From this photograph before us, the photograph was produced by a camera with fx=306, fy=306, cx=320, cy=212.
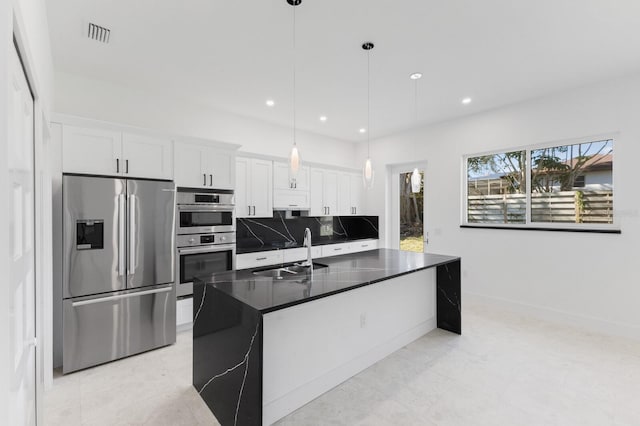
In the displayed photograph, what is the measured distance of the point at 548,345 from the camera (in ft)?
10.4

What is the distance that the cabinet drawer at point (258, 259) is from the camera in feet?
13.2

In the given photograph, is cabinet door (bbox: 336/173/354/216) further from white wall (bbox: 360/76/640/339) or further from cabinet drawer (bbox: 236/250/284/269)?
cabinet drawer (bbox: 236/250/284/269)

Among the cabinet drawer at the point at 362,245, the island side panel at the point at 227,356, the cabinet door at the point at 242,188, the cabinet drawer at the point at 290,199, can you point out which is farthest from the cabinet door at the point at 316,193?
the island side panel at the point at 227,356

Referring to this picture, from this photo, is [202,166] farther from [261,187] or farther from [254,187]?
[261,187]

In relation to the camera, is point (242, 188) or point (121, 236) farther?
point (242, 188)

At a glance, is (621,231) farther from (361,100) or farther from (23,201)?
(23,201)

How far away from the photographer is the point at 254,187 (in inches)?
173

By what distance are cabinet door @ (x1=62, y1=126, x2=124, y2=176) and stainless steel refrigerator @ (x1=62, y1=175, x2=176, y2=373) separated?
140 mm

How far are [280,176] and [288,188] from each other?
24 centimetres

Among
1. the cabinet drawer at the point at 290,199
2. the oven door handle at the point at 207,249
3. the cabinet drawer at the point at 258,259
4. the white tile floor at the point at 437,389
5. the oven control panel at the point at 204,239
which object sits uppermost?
the cabinet drawer at the point at 290,199

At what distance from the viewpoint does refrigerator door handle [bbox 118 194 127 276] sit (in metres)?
2.92

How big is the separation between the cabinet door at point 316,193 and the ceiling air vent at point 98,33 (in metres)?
3.19

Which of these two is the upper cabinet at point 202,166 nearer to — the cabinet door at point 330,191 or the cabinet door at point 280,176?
the cabinet door at point 280,176

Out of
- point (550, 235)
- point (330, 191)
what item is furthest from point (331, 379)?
point (330, 191)
